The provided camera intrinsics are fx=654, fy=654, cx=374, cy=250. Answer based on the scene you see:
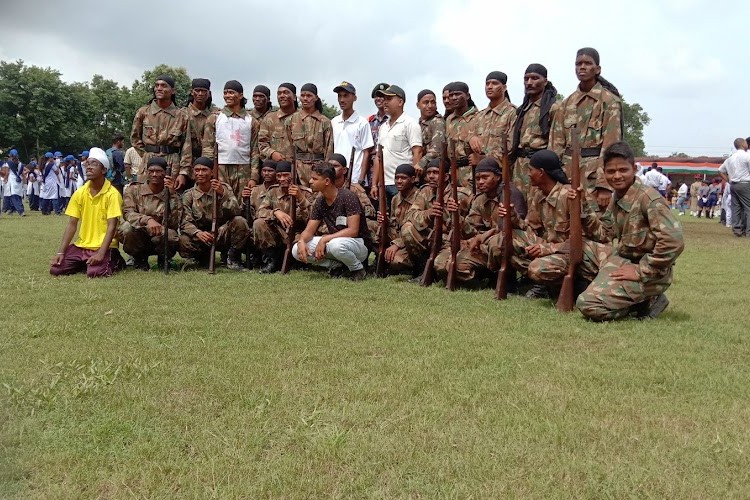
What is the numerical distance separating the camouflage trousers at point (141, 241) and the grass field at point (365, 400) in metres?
1.95

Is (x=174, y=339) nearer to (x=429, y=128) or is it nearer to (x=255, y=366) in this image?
(x=255, y=366)

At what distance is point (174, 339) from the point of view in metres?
4.66

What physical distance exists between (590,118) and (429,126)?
2.28 meters

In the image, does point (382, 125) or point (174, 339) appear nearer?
point (174, 339)

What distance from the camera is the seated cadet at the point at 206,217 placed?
829 cm

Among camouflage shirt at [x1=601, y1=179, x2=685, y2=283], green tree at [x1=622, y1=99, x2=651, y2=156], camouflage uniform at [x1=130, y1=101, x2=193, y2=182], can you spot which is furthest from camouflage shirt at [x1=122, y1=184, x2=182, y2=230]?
green tree at [x1=622, y1=99, x2=651, y2=156]

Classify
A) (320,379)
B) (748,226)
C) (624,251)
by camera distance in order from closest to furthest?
(320,379), (624,251), (748,226)

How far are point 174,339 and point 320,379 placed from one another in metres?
1.40

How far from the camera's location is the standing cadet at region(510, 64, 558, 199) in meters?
7.05

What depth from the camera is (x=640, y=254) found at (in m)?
5.50

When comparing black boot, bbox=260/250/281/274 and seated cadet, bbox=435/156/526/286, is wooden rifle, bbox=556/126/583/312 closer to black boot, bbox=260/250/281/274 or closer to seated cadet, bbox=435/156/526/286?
seated cadet, bbox=435/156/526/286

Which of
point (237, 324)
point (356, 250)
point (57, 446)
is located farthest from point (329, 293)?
point (57, 446)

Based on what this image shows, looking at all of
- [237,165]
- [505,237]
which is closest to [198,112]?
[237,165]

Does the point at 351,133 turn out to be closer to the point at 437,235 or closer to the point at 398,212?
the point at 398,212
